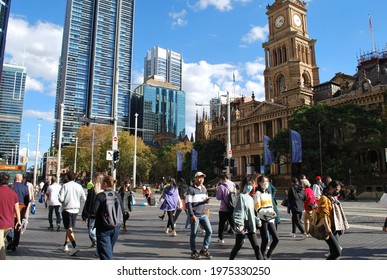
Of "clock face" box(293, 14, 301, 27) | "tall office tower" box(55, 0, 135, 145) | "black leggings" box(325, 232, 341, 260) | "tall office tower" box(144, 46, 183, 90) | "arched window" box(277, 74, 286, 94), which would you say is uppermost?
"tall office tower" box(144, 46, 183, 90)

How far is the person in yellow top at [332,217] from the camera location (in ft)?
20.2

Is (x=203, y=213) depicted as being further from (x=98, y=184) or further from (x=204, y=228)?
(x=98, y=184)

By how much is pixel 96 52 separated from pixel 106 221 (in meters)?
26.9

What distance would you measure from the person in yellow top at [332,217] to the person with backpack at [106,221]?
3.90m

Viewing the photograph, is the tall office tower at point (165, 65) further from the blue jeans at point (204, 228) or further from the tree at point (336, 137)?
the blue jeans at point (204, 228)

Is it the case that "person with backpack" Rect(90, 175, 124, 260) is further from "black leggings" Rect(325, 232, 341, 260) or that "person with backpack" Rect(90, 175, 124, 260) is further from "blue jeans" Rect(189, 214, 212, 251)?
"black leggings" Rect(325, 232, 341, 260)

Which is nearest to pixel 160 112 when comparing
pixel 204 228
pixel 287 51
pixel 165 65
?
pixel 165 65

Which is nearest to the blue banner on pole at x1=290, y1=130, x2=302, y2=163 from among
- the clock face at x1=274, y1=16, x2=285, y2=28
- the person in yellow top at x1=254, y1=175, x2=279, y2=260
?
the person in yellow top at x1=254, y1=175, x2=279, y2=260

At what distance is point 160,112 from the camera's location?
123 meters

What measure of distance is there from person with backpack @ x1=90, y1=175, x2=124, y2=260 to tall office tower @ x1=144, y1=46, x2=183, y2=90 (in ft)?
321

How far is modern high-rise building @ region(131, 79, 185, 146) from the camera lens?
112625 millimetres
